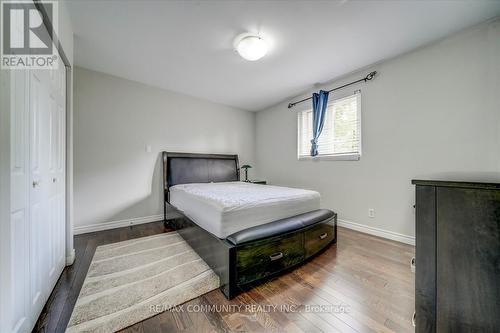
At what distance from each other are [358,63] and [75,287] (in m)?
4.01

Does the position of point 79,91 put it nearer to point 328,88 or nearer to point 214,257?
point 214,257

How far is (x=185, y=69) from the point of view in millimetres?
2783

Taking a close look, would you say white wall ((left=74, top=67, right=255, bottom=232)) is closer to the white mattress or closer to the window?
the white mattress

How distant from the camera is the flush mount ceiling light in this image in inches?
80.8

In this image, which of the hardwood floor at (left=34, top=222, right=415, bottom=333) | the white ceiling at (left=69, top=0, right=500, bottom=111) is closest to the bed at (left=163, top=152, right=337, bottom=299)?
the hardwood floor at (left=34, top=222, right=415, bottom=333)

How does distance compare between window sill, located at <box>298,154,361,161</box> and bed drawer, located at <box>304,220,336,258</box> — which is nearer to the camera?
bed drawer, located at <box>304,220,336,258</box>

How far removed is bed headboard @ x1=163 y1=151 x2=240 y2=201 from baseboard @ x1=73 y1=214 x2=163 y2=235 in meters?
0.49

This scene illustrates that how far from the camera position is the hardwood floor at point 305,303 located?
1.19 m

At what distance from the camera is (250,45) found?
2.07 m

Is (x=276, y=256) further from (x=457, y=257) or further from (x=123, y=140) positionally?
(x=123, y=140)

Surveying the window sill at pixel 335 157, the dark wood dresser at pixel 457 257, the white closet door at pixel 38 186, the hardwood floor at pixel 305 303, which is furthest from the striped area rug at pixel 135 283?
the window sill at pixel 335 157

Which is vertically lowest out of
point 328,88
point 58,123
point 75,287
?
point 75,287

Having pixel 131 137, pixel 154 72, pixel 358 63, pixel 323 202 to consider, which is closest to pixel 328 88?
pixel 358 63

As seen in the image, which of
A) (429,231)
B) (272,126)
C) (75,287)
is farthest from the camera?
(272,126)
